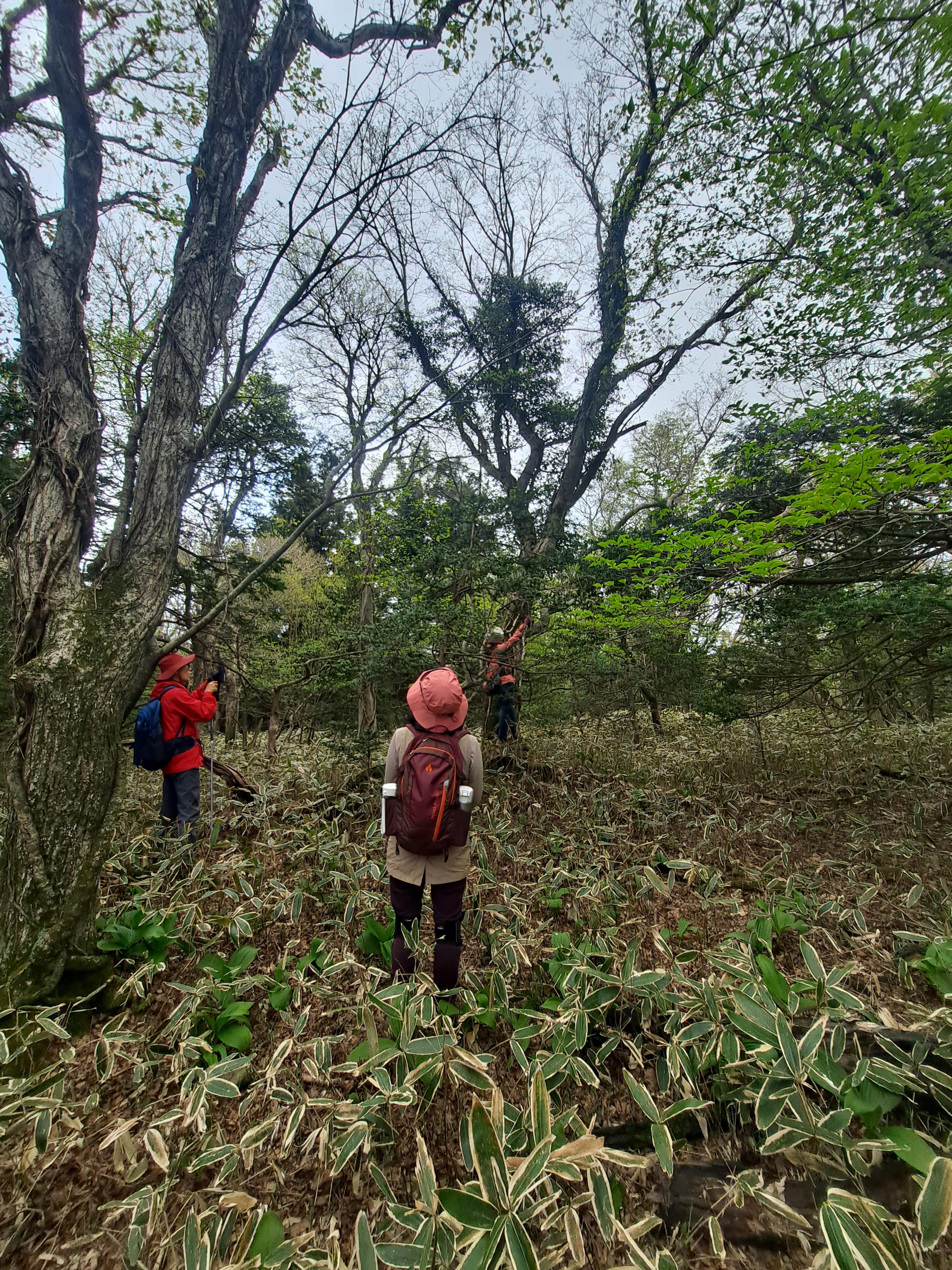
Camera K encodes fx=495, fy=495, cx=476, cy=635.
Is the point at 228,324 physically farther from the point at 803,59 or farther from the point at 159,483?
the point at 803,59

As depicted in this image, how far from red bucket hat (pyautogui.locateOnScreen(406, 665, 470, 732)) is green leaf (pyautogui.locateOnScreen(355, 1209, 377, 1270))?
169 centimetres

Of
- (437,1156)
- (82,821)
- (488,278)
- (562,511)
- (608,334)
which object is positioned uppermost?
(488,278)

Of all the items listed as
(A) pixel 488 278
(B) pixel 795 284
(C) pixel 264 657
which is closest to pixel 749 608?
(B) pixel 795 284

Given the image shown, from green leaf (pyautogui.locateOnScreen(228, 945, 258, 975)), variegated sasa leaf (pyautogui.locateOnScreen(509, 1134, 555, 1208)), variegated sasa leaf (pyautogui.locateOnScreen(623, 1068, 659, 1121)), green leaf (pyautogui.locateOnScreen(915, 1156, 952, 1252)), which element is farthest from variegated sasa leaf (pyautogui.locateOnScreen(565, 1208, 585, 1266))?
green leaf (pyautogui.locateOnScreen(228, 945, 258, 975))

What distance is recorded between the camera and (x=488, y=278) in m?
11.0

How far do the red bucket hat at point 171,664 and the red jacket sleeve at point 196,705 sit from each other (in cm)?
17

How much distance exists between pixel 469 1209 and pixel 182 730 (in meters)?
3.52

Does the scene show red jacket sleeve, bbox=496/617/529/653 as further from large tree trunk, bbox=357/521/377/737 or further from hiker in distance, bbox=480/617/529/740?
large tree trunk, bbox=357/521/377/737

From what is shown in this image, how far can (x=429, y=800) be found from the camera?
2.49 meters

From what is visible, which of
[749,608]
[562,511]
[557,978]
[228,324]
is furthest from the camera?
[562,511]

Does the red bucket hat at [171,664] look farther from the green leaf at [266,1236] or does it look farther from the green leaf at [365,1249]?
the green leaf at [365,1249]

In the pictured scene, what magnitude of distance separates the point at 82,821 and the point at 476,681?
12.4ft

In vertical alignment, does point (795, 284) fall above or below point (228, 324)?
above

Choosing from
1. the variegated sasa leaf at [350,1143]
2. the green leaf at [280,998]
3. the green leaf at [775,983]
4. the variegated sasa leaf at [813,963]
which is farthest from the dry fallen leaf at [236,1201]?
the variegated sasa leaf at [813,963]
